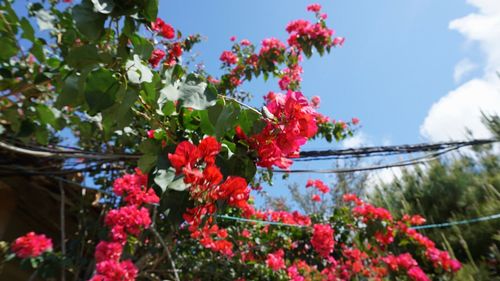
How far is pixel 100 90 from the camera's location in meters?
0.83

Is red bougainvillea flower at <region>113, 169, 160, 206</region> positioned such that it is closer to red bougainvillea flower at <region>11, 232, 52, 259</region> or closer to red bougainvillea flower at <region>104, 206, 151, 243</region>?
red bougainvillea flower at <region>104, 206, 151, 243</region>

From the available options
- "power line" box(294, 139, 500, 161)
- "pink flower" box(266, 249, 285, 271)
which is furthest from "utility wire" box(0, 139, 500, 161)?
"pink flower" box(266, 249, 285, 271)

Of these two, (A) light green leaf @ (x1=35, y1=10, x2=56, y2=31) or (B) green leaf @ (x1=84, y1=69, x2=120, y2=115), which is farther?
(A) light green leaf @ (x1=35, y1=10, x2=56, y2=31)

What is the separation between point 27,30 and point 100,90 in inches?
53.5

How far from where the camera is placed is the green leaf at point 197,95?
784 mm

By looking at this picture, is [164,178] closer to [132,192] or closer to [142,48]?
[142,48]

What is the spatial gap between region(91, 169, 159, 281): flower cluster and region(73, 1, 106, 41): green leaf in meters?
1.37

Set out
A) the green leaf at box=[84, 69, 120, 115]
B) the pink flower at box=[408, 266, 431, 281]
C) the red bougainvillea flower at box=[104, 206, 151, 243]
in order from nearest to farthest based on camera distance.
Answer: the green leaf at box=[84, 69, 120, 115] < the red bougainvillea flower at box=[104, 206, 151, 243] < the pink flower at box=[408, 266, 431, 281]

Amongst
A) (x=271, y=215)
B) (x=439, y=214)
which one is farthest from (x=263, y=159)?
(x=439, y=214)

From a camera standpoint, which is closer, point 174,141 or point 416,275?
point 174,141

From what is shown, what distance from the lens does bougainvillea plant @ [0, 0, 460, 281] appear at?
80 centimetres

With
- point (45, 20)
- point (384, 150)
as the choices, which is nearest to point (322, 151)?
point (384, 150)

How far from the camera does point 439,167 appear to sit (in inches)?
229

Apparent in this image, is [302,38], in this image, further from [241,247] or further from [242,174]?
[242,174]
